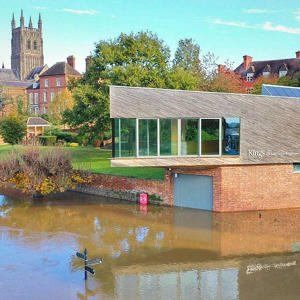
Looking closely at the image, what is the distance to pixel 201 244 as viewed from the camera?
632 inches

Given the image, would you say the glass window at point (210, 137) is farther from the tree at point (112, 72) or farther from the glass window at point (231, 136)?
the tree at point (112, 72)

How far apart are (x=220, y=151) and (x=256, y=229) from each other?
392 centimetres

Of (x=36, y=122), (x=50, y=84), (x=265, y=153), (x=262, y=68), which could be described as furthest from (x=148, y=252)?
(x=50, y=84)

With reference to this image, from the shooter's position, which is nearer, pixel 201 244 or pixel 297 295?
pixel 297 295

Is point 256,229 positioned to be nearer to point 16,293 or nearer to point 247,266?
point 247,266

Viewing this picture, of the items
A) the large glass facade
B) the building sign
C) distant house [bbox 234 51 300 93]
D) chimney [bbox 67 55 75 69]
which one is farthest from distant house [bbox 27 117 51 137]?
the building sign

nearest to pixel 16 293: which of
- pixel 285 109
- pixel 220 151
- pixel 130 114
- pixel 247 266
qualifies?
pixel 247 266

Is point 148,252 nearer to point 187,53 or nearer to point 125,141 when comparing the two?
point 125,141

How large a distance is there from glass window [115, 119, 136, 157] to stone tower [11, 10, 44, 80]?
120 metres

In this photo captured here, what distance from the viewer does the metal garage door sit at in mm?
21172

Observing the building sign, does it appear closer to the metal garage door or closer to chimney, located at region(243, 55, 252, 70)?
the metal garage door

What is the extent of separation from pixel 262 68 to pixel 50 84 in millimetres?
37692

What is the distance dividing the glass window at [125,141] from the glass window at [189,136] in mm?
2195

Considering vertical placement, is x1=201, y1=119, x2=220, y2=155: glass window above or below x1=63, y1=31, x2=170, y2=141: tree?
below
